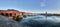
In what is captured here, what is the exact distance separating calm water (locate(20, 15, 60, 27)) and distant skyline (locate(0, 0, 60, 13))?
0.54ft

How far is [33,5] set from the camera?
343cm

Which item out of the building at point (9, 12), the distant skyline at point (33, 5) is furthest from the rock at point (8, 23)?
the distant skyline at point (33, 5)

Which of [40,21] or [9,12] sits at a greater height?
[9,12]

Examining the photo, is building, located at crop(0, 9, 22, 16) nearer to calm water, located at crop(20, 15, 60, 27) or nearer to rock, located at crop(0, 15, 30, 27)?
rock, located at crop(0, 15, 30, 27)

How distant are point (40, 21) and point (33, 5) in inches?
16.0

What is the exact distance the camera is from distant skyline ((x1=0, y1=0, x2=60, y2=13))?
3400 mm

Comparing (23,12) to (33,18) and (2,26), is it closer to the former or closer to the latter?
(33,18)

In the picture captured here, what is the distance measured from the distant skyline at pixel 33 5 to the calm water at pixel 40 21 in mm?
164

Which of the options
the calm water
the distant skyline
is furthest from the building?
the calm water

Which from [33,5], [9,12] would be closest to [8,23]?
[9,12]

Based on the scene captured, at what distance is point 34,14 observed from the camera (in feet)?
11.2

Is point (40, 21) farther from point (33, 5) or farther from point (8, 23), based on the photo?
point (8, 23)

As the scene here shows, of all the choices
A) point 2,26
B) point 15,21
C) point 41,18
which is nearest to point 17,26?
point 15,21

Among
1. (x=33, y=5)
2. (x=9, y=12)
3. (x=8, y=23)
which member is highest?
(x=33, y=5)
